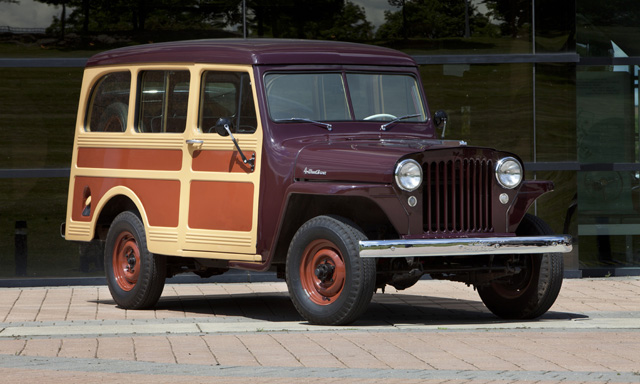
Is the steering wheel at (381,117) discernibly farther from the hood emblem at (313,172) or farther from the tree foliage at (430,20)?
the tree foliage at (430,20)

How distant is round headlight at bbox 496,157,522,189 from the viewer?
977cm

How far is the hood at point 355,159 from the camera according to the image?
30.5 ft

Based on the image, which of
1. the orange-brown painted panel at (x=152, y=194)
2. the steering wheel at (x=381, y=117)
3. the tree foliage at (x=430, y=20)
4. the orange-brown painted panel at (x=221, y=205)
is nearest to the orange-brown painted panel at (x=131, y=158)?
the orange-brown painted panel at (x=152, y=194)

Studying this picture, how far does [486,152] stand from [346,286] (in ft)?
5.19

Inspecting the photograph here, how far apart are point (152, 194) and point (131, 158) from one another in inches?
19.6

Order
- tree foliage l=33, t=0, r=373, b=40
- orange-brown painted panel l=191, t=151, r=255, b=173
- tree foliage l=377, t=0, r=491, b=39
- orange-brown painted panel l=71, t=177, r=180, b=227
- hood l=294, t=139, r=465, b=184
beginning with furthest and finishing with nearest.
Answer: tree foliage l=377, t=0, r=491, b=39, tree foliage l=33, t=0, r=373, b=40, orange-brown painted panel l=71, t=177, r=180, b=227, orange-brown painted panel l=191, t=151, r=255, b=173, hood l=294, t=139, r=465, b=184

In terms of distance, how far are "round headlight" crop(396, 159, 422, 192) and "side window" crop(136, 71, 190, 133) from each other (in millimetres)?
2494

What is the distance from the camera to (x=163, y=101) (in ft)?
36.9

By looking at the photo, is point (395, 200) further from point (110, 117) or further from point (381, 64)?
point (110, 117)

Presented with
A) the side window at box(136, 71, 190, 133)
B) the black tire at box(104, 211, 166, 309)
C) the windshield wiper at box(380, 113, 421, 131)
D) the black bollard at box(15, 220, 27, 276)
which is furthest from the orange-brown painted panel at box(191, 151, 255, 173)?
the black bollard at box(15, 220, 27, 276)

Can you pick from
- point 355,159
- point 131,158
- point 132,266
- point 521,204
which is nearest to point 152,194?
point 131,158

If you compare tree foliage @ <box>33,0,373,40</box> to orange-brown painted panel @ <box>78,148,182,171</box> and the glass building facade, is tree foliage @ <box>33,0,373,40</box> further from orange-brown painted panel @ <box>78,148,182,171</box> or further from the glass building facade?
orange-brown painted panel @ <box>78,148,182,171</box>

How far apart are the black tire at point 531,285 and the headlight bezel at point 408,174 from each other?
53.3 inches

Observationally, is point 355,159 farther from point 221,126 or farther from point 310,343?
point 310,343
